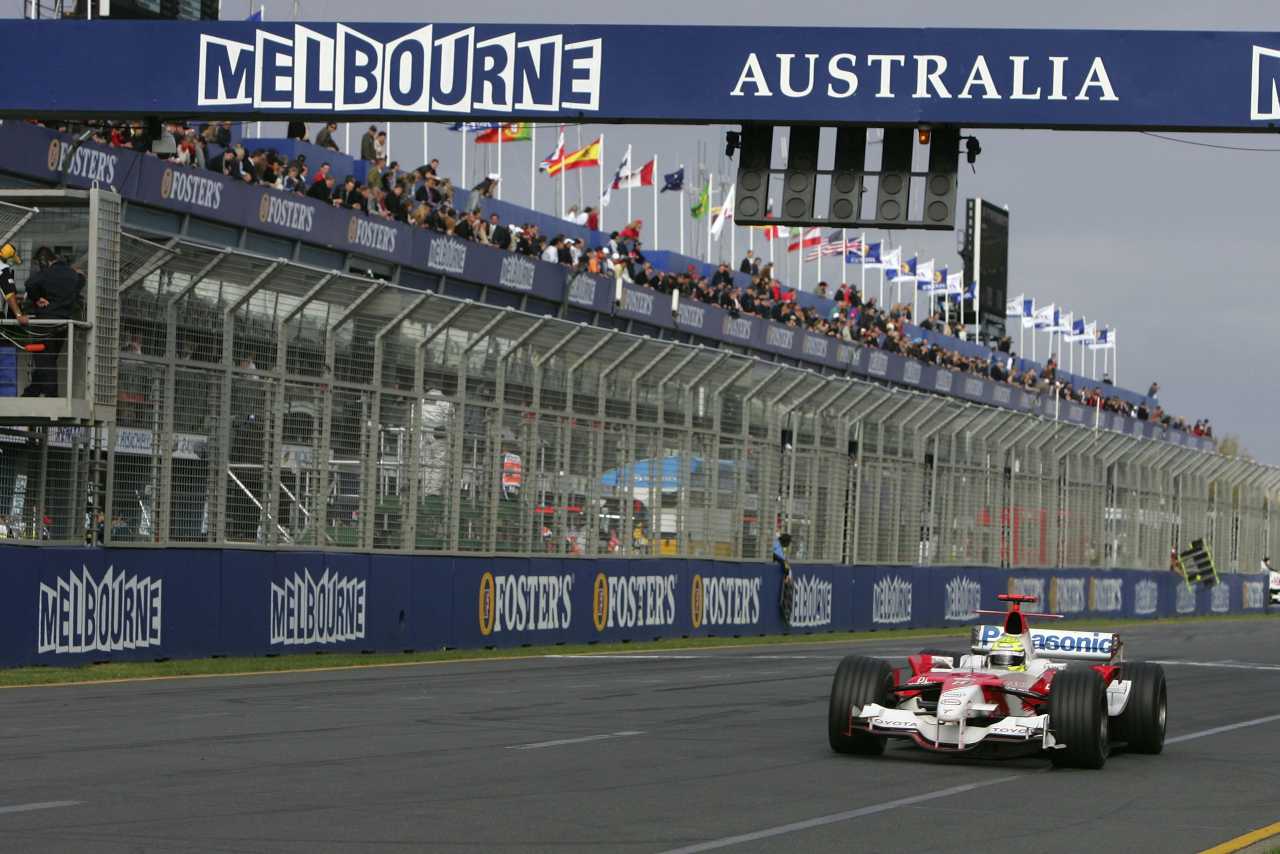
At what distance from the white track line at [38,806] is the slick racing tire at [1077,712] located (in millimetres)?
5550

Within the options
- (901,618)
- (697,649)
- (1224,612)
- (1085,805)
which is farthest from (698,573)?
(1224,612)

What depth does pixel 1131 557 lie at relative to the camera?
46.5m

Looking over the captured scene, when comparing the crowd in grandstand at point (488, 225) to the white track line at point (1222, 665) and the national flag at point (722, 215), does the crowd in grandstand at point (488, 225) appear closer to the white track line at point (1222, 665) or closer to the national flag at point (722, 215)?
the national flag at point (722, 215)

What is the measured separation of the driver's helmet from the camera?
12.2 m

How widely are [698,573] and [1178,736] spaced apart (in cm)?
1466

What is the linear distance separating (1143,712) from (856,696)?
2.10 meters

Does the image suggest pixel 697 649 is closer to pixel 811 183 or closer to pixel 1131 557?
pixel 811 183

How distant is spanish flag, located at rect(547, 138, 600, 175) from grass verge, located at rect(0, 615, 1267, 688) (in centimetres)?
1818

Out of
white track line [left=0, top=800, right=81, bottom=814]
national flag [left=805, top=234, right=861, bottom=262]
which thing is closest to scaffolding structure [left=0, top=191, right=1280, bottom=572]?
white track line [left=0, top=800, right=81, bottom=814]

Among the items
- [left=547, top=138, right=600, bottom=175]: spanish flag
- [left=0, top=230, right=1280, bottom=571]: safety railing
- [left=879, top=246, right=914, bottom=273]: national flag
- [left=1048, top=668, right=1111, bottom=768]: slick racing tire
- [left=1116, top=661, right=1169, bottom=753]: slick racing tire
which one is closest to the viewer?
[left=1048, top=668, right=1111, bottom=768]: slick racing tire

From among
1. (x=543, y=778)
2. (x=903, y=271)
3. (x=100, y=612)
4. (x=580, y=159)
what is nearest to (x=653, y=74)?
(x=100, y=612)

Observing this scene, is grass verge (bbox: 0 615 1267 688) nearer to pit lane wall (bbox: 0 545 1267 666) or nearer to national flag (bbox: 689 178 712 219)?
pit lane wall (bbox: 0 545 1267 666)

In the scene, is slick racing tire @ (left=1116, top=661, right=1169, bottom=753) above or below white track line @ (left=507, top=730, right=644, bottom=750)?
above

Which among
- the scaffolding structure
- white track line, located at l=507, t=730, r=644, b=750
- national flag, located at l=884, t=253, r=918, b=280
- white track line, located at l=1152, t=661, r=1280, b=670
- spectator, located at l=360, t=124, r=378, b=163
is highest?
national flag, located at l=884, t=253, r=918, b=280
